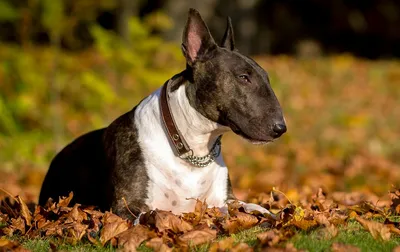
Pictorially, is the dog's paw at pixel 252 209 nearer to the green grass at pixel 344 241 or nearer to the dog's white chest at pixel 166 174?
the dog's white chest at pixel 166 174

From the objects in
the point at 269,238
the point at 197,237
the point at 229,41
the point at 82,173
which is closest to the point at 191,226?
the point at 197,237

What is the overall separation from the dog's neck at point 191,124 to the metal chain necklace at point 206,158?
3cm

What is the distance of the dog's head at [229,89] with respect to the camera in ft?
15.2

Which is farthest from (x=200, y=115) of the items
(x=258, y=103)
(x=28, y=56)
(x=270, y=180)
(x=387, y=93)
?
(x=387, y=93)

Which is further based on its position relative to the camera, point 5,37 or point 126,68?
point 5,37

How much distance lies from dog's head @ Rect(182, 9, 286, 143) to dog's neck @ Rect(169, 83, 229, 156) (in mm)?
48

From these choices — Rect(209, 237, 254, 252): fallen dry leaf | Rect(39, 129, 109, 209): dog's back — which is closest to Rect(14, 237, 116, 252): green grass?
Rect(209, 237, 254, 252): fallen dry leaf

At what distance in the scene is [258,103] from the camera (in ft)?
15.3

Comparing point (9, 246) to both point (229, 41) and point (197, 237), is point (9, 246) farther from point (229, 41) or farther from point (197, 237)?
point (229, 41)

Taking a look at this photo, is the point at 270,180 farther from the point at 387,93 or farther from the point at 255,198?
the point at 387,93

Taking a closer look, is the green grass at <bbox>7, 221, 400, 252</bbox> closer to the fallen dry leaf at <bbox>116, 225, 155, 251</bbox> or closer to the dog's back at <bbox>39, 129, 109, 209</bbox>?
the fallen dry leaf at <bbox>116, 225, 155, 251</bbox>

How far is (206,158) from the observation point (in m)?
5.01

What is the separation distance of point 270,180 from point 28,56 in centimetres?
510

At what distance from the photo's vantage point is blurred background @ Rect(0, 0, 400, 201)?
9727mm
